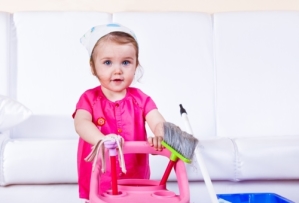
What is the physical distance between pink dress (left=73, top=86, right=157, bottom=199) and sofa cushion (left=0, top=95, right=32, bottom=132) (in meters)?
0.39

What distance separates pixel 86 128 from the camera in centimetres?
133

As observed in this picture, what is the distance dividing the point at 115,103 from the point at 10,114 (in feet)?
1.62

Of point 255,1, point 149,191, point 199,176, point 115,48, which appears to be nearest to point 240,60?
point 255,1

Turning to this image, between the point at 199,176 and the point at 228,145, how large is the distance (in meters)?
0.14

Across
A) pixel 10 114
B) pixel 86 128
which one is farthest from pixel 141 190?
pixel 10 114

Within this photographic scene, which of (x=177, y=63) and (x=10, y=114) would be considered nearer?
(x=10, y=114)

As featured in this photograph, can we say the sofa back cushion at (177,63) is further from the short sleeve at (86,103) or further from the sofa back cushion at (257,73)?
the short sleeve at (86,103)

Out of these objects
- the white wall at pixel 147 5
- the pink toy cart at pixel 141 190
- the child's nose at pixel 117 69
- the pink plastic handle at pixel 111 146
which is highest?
the white wall at pixel 147 5

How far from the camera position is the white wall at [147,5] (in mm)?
2363

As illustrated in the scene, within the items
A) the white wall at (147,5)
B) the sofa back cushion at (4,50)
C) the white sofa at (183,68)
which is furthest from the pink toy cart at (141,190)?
the white wall at (147,5)

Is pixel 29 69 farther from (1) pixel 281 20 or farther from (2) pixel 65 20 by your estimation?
(1) pixel 281 20

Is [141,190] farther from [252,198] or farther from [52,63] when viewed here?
[52,63]

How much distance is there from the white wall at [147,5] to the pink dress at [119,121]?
101 cm

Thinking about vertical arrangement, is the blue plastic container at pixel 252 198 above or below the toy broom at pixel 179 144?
below
